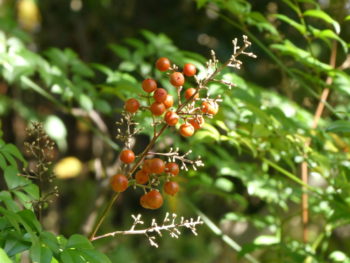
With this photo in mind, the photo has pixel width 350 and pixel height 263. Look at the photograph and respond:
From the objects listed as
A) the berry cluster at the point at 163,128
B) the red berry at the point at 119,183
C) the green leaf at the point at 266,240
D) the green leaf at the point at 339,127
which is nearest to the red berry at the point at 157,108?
the berry cluster at the point at 163,128

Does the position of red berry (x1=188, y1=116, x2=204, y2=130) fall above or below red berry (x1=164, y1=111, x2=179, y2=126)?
below

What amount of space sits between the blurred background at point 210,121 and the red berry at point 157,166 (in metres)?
0.36

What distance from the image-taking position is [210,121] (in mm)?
1303

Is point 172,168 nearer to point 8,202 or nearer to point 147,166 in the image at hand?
point 147,166

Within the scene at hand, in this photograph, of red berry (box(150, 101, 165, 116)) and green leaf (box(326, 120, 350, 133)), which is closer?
red berry (box(150, 101, 165, 116))

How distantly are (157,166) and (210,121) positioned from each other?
0.45m

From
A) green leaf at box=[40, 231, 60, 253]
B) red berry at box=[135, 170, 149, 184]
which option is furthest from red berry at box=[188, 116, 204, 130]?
green leaf at box=[40, 231, 60, 253]

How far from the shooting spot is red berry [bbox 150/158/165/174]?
0.87 meters

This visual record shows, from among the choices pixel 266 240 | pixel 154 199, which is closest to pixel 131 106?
pixel 154 199

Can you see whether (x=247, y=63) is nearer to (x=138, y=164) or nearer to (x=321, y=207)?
(x=321, y=207)

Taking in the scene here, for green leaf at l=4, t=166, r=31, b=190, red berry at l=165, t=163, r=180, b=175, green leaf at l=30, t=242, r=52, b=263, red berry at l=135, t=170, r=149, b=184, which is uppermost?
red berry at l=165, t=163, r=180, b=175

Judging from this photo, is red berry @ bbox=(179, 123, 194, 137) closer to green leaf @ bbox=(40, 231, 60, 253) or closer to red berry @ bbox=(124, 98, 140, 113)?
red berry @ bbox=(124, 98, 140, 113)

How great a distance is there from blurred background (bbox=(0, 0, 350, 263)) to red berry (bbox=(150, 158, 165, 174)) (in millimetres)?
362

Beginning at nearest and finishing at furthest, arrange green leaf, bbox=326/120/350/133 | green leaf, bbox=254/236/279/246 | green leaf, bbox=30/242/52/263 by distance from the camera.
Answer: green leaf, bbox=30/242/52/263
green leaf, bbox=326/120/350/133
green leaf, bbox=254/236/279/246
